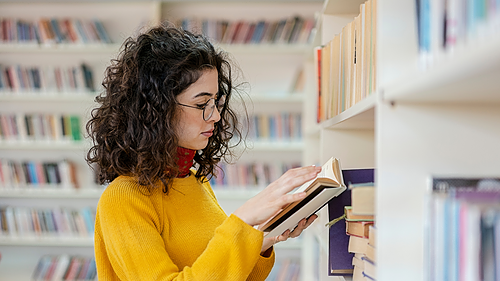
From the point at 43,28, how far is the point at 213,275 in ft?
8.78

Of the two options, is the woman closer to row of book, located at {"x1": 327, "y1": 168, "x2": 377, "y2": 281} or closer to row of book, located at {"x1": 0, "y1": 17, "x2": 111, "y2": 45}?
row of book, located at {"x1": 327, "y1": 168, "x2": 377, "y2": 281}

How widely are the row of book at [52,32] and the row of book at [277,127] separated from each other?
116 cm

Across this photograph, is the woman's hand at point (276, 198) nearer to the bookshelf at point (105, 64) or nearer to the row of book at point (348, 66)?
the row of book at point (348, 66)

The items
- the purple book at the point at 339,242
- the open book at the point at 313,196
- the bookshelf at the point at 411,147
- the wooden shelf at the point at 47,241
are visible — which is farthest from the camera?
the wooden shelf at the point at 47,241

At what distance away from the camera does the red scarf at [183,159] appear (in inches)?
46.4

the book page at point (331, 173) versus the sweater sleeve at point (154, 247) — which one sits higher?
the book page at point (331, 173)

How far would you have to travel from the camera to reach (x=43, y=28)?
303 cm

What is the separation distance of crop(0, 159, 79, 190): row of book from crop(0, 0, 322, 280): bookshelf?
0.23 ft

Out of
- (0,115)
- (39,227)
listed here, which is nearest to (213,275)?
(39,227)

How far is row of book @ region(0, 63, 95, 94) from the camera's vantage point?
9.96 ft

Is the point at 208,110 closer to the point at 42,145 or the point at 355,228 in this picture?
the point at 355,228

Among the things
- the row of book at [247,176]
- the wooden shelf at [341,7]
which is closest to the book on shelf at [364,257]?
the wooden shelf at [341,7]

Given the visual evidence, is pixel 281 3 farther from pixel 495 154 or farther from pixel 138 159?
pixel 495 154

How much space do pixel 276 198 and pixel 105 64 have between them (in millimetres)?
2506
